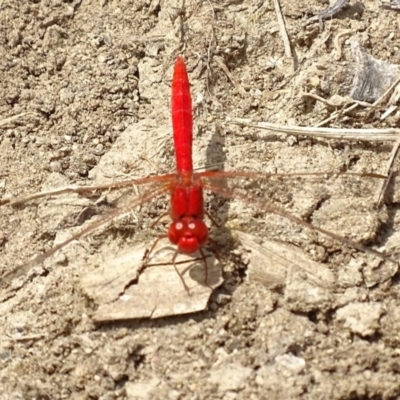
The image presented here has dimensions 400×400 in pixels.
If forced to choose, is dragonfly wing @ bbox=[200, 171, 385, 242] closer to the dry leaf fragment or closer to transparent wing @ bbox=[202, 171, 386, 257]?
transparent wing @ bbox=[202, 171, 386, 257]

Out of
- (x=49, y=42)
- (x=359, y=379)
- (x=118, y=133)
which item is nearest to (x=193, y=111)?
(x=118, y=133)

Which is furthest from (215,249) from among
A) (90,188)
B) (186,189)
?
(90,188)

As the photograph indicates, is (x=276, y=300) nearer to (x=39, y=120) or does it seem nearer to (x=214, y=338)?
(x=214, y=338)

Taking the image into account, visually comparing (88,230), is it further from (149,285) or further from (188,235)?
(188,235)

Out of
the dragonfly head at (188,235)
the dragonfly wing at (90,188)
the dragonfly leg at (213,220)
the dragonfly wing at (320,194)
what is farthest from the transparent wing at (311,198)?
the dragonfly head at (188,235)

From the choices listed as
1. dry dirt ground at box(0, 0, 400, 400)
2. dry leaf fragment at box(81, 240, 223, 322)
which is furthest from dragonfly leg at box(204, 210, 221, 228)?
Answer: dry leaf fragment at box(81, 240, 223, 322)

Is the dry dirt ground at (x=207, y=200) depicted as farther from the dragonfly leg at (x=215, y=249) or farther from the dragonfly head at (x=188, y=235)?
the dragonfly head at (x=188, y=235)

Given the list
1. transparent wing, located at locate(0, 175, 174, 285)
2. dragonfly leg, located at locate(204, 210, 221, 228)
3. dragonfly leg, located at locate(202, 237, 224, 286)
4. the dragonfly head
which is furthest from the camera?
dragonfly leg, located at locate(204, 210, 221, 228)
